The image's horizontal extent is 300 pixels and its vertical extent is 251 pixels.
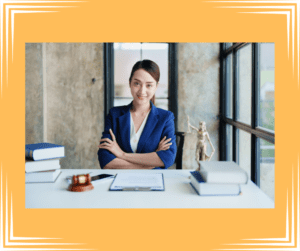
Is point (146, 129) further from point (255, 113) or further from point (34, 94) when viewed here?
point (34, 94)

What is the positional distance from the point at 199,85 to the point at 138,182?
2.83 metres

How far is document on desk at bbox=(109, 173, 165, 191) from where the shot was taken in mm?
1188

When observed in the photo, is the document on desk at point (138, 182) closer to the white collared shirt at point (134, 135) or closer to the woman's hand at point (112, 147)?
the woman's hand at point (112, 147)

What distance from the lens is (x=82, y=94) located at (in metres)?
3.86

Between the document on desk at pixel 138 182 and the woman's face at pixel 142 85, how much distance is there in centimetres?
77

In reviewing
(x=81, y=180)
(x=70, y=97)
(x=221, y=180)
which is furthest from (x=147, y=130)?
(x=70, y=97)

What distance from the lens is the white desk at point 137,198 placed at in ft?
3.32

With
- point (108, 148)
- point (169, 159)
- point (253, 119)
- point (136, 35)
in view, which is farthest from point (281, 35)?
point (253, 119)

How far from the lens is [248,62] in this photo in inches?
109

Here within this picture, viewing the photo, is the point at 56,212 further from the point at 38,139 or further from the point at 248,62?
the point at 38,139

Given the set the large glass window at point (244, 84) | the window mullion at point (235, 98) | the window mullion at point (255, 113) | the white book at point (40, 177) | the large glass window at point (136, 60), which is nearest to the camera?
the white book at point (40, 177)

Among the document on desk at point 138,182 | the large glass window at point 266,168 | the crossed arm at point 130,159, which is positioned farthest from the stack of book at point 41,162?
the large glass window at point 266,168

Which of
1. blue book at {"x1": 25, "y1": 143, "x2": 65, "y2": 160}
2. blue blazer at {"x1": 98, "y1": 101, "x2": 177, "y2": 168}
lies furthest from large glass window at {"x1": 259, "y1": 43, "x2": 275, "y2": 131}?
blue book at {"x1": 25, "y1": 143, "x2": 65, "y2": 160}

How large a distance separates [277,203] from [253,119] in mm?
1807
